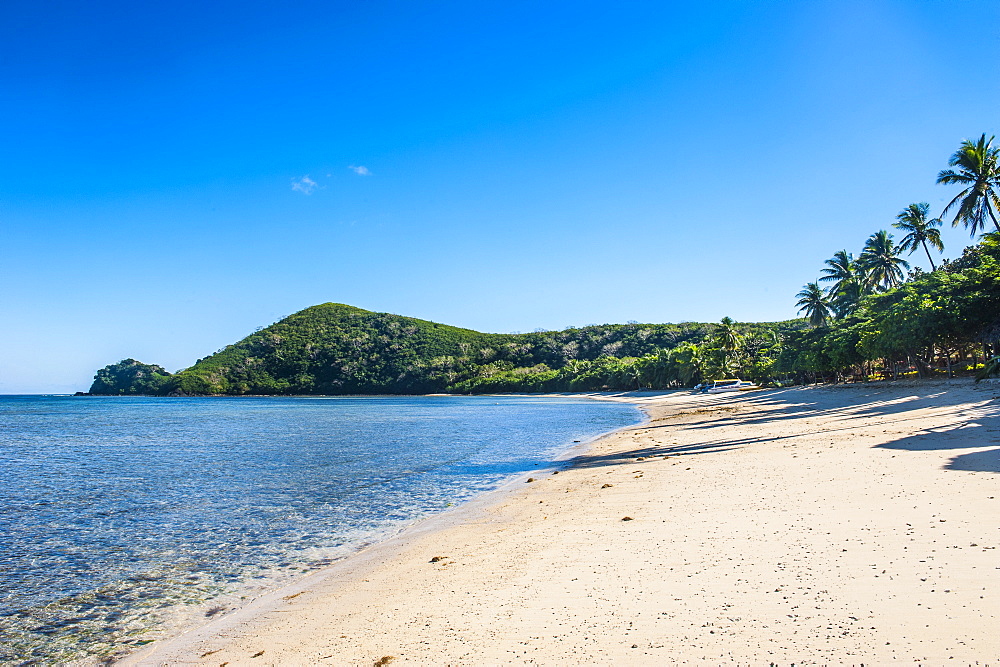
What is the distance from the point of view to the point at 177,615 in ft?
21.4

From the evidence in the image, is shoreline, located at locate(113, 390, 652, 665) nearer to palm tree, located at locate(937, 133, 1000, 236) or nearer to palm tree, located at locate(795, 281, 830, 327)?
palm tree, located at locate(937, 133, 1000, 236)

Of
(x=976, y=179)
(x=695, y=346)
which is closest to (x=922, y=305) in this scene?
(x=976, y=179)

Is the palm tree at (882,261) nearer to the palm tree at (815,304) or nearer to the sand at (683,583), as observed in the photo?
the palm tree at (815,304)

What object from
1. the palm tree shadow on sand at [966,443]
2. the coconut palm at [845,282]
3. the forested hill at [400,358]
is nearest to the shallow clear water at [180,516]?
the palm tree shadow on sand at [966,443]

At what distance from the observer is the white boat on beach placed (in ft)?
252

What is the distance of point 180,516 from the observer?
11.9 m

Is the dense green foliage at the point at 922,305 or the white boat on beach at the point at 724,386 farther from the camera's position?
the white boat on beach at the point at 724,386

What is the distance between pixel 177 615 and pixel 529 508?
618 centimetres

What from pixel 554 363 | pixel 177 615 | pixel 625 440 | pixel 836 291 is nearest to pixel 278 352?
pixel 554 363

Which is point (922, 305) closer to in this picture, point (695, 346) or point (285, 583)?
point (285, 583)

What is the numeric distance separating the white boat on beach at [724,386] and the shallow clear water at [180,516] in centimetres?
5713

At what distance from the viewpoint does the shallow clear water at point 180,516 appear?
6809 mm

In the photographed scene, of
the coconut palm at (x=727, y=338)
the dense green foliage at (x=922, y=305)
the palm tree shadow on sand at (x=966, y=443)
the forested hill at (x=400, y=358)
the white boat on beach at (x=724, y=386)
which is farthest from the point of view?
the forested hill at (x=400, y=358)

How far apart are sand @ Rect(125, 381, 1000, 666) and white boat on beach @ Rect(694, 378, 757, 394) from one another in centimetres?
6919
